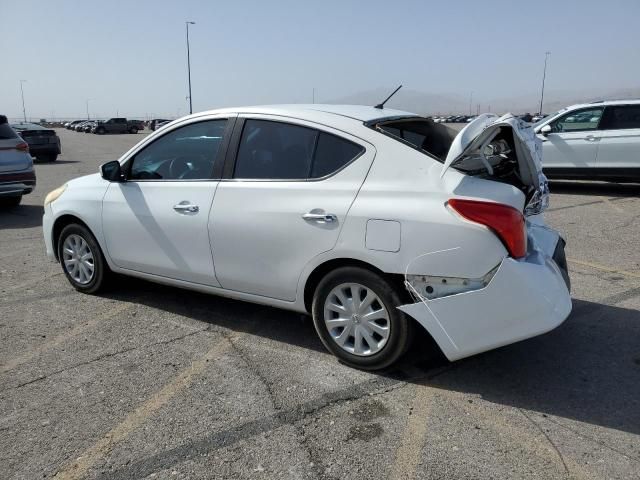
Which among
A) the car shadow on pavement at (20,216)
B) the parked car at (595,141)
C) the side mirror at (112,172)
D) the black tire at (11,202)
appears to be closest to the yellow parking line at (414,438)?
the side mirror at (112,172)

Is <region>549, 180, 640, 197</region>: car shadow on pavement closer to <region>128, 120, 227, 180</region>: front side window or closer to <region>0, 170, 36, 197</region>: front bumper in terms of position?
<region>128, 120, 227, 180</region>: front side window

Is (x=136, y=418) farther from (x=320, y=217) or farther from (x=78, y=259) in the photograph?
(x=78, y=259)

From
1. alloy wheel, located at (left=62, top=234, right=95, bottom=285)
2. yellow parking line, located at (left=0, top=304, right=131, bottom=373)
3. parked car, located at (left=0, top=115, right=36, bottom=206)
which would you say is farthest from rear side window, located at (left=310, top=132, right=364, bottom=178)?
parked car, located at (left=0, top=115, right=36, bottom=206)

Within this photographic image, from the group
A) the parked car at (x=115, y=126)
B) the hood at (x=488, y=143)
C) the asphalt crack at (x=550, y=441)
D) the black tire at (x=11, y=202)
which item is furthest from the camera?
the parked car at (x=115, y=126)

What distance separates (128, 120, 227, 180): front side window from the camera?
4141 mm

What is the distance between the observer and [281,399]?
3260 mm

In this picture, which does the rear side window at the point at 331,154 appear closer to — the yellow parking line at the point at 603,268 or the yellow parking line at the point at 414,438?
the yellow parking line at the point at 414,438

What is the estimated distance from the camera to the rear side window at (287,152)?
3.58 m

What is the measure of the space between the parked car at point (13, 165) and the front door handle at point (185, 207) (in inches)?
259

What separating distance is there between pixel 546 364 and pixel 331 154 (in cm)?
198

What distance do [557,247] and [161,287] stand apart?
3.57 m

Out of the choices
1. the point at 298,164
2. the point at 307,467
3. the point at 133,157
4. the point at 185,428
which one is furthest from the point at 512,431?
the point at 133,157

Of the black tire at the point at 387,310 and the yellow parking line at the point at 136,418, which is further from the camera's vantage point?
the black tire at the point at 387,310

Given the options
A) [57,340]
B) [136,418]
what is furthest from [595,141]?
[136,418]
